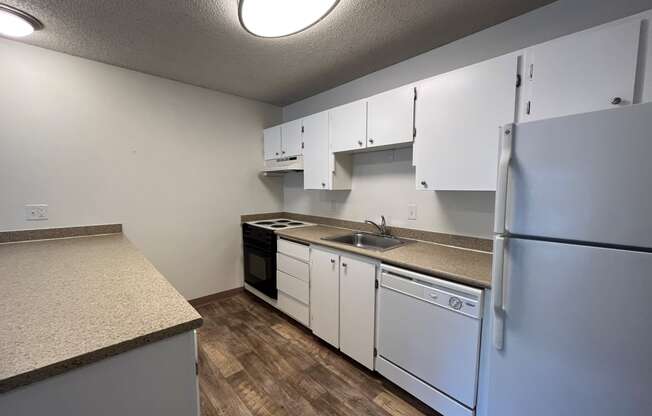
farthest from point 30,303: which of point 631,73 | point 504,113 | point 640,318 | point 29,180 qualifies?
point 631,73

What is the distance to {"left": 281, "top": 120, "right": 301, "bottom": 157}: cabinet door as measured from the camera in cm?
278

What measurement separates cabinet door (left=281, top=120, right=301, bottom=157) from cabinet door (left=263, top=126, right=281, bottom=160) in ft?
0.26

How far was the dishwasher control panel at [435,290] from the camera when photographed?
50.8 inches

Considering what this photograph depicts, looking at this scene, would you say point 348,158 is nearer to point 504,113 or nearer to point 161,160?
point 504,113

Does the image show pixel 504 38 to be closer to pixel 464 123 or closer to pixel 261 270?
pixel 464 123

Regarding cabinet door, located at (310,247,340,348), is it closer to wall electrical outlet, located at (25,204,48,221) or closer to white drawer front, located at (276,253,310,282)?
white drawer front, located at (276,253,310,282)

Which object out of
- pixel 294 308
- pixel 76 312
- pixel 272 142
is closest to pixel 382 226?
pixel 294 308

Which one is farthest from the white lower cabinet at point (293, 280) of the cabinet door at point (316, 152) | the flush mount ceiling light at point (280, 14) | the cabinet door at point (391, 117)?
the flush mount ceiling light at point (280, 14)

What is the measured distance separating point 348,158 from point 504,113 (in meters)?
1.41

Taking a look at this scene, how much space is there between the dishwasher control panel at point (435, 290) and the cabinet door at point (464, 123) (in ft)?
1.99

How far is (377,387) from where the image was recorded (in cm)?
175

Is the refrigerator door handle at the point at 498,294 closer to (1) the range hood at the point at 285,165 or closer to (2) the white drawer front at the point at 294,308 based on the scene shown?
(2) the white drawer front at the point at 294,308

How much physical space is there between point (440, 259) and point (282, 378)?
140 centimetres

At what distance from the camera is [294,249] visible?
95.1 inches
